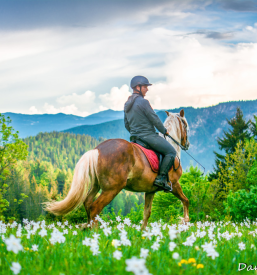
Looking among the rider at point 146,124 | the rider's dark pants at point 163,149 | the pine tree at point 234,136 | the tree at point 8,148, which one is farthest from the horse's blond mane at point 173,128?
the pine tree at point 234,136

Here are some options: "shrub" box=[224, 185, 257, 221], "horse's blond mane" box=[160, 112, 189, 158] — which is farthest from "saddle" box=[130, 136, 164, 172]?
"shrub" box=[224, 185, 257, 221]

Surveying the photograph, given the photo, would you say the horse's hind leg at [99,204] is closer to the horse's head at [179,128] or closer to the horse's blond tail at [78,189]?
the horse's blond tail at [78,189]

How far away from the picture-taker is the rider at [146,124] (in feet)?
26.3

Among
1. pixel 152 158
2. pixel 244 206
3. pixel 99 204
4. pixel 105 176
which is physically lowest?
pixel 244 206

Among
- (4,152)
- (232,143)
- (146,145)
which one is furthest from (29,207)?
(146,145)

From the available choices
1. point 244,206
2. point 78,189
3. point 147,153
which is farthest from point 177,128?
point 244,206

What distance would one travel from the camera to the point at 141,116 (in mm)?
8117

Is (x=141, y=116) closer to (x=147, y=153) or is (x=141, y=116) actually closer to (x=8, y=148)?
(x=147, y=153)

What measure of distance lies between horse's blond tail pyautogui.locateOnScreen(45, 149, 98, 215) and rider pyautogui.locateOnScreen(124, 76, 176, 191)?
194 cm

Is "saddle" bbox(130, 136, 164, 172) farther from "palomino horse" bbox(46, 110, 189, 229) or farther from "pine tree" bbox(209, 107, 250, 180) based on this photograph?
"pine tree" bbox(209, 107, 250, 180)

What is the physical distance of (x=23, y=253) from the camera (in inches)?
150

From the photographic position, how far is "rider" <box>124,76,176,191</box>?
26.3 ft

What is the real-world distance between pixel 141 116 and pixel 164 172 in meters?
1.64

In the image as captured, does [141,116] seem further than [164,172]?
Yes
